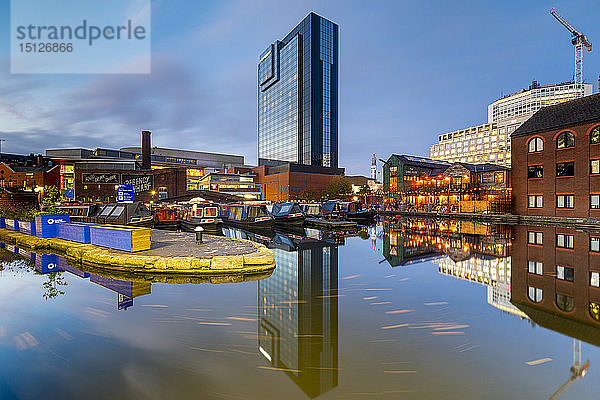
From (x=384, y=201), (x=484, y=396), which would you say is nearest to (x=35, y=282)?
(x=484, y=396)

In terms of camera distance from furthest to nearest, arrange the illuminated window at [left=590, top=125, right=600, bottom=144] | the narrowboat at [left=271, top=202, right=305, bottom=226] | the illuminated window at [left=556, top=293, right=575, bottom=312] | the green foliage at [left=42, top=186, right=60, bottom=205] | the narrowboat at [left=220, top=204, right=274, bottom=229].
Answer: the narrowboat at [left=271, top=202, right=305, bottom=226], the illuminated window at [left=590, top=125, right=600, bottom=144], the narrowboat at [left=220, top=204, right=274, bottom=229], the green foliage at [left=42, top=186, right=60, bottom=205], the illuminated window at [left=556, top=293, right=575, bottom=312]

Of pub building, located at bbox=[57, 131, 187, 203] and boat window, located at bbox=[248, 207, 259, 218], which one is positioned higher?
pub building, located at bbox=[57, 131, 187, 203]

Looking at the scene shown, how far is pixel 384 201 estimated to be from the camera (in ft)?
215

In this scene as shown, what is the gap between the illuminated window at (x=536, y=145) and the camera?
34406 mm

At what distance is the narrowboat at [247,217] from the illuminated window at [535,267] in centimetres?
2166

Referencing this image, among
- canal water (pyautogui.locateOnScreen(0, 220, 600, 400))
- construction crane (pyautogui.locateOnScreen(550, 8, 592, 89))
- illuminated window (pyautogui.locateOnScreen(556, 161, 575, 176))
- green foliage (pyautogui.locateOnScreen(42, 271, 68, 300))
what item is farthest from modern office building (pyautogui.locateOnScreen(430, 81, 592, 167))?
green foliage (pyautogui.locateOnScreen(42, 271, 68, 300))

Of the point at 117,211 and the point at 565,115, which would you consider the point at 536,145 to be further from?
the point at 117,211

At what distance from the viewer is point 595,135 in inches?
1168

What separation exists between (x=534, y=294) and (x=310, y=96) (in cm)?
10408

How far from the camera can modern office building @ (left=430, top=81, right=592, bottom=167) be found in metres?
122

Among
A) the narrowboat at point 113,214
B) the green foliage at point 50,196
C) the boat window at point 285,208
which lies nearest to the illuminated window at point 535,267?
the narrowboat at point 113,214

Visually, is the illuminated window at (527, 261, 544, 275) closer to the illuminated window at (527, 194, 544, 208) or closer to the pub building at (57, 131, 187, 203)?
the illuminated window at (527, 194, 544, 208)

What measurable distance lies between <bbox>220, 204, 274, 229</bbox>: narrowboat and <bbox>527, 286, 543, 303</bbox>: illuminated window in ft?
75.4

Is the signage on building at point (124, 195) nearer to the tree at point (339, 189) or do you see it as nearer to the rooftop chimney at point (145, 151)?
the rooftop chimney at point (145, 151)
